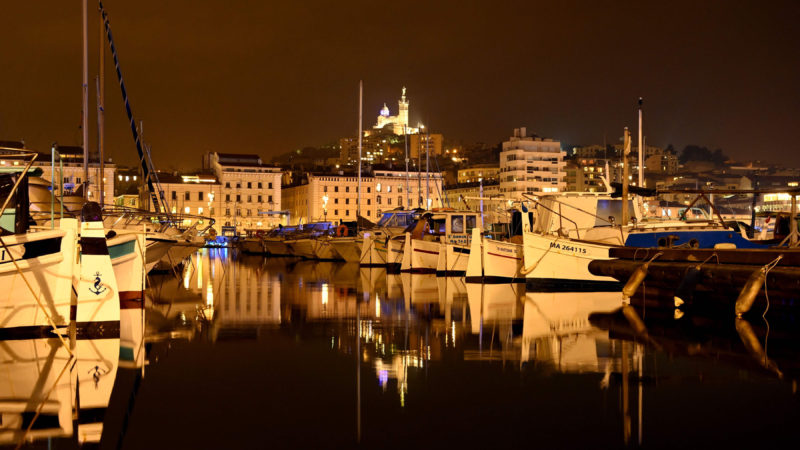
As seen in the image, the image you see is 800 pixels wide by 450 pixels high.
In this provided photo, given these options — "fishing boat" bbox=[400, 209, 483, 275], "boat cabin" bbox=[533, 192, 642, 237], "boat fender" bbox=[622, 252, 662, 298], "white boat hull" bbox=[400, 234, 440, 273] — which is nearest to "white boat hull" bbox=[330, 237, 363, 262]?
"fishing boat" bbox=[400, 209, 483, 275]

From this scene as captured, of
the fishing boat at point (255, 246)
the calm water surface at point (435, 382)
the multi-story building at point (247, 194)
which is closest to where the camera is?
the calm water surface at point (435, 382)

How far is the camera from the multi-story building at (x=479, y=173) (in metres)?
170

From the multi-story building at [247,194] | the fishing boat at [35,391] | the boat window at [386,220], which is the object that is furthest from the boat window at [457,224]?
the multi-story building at [247,194]

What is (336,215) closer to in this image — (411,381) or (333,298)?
(333,298)

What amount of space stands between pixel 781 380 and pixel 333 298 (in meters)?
13.0

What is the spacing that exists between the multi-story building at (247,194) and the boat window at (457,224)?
302 ft

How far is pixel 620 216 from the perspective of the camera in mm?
27453

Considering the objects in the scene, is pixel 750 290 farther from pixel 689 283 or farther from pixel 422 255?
pixel 422 255

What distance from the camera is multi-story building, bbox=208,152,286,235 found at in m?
124

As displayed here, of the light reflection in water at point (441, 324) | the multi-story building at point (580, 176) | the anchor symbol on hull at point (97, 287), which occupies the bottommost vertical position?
the light reflection in water at point (441, 324)

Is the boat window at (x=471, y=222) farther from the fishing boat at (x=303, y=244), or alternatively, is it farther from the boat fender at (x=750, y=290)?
the boat fender at (x=750, y=290)

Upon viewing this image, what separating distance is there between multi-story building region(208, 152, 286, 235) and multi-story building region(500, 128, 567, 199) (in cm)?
4254

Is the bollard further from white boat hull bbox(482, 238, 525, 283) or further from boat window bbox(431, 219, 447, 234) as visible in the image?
boat window bbox(431, 219, 447, 234)

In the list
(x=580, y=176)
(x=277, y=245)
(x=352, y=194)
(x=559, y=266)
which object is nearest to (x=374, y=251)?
(x=559, y=266)
